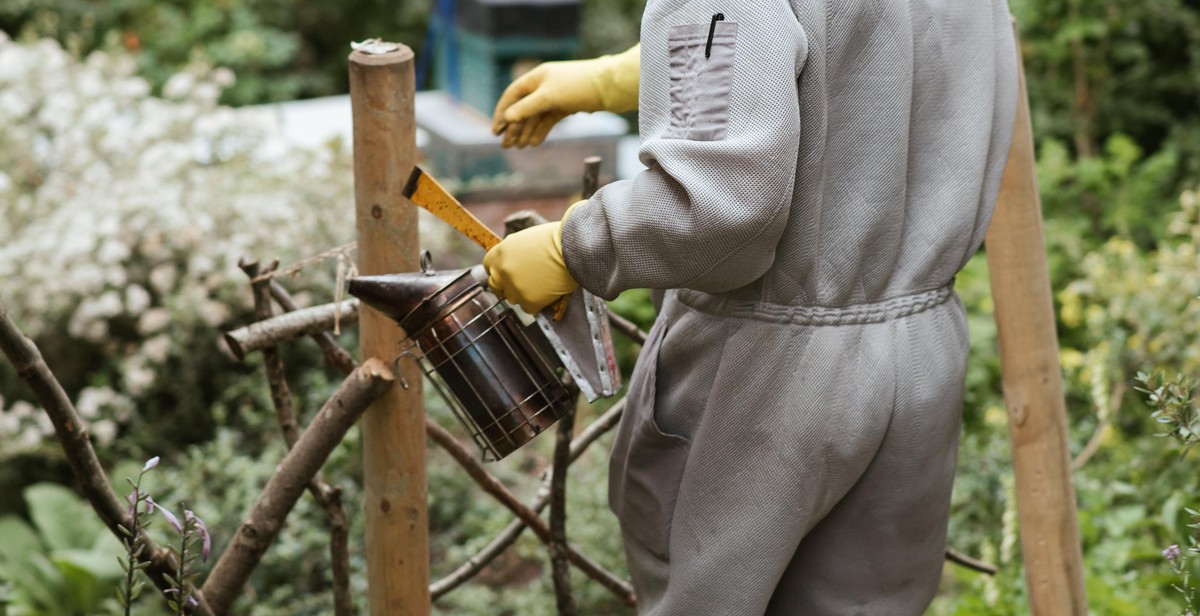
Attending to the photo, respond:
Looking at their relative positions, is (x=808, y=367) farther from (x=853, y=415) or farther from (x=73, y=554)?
(x=73, y=554)

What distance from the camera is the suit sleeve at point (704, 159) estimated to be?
149 cm

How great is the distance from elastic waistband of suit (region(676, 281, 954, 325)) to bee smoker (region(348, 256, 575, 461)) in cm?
23

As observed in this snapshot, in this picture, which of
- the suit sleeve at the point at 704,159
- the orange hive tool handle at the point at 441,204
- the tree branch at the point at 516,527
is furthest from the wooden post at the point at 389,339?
the suit sleeve at the point at 704,159

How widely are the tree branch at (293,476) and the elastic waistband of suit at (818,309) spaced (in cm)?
51

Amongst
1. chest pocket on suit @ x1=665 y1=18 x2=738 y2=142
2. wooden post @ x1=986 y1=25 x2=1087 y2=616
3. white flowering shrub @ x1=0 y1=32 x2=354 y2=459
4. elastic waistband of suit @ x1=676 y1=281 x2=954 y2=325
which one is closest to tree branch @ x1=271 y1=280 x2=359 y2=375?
elastic waistband of suit @ x1=676 y1=281 x2=954 y2=325

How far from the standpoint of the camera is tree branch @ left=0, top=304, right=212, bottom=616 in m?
1.64

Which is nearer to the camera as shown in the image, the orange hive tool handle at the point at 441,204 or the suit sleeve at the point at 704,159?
the suit sleeve at the point at 704,159

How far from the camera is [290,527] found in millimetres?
3361

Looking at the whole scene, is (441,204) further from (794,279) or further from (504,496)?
(504,496)

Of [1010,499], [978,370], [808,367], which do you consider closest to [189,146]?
[978,370]

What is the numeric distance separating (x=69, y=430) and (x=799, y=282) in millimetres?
965

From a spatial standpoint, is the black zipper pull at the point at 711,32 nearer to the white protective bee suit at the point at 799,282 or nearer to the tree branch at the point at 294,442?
the white protective bee suit at the point at 799,282

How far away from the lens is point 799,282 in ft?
5.56

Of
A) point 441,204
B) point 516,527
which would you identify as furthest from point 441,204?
point 516,527
